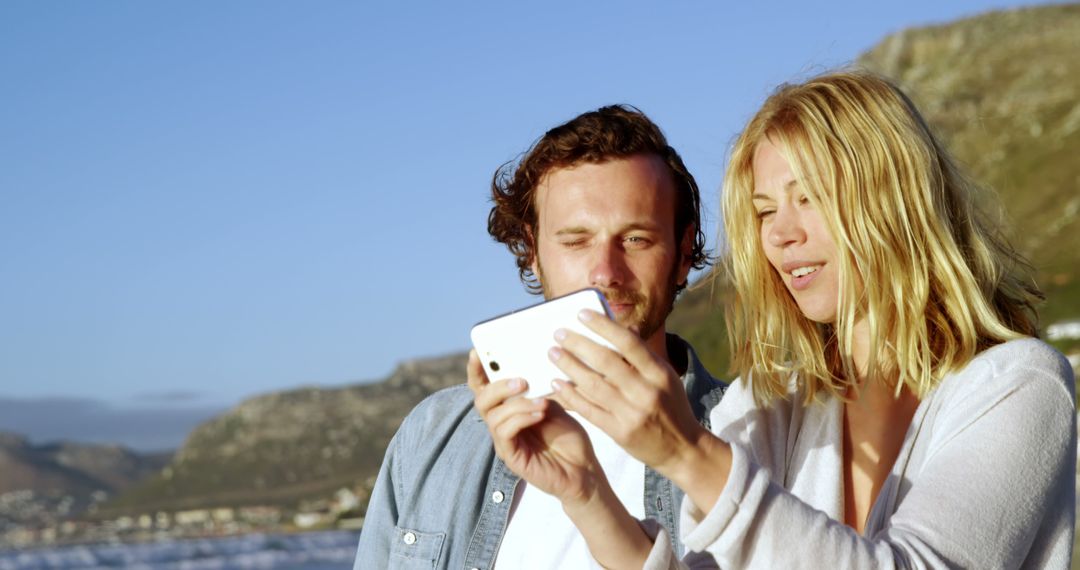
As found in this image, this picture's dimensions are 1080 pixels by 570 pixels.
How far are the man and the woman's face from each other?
5.37 feet

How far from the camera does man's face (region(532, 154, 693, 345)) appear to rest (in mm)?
5430

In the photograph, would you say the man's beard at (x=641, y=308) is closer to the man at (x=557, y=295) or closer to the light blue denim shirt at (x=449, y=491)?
the man at (x=557, y=295)

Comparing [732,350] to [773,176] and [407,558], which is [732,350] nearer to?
[773,176]

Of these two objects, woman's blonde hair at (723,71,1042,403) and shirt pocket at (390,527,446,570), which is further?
shirt pocket at (390,527,446,570)

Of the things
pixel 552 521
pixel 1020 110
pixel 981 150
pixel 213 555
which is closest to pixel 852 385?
pixel 552 521

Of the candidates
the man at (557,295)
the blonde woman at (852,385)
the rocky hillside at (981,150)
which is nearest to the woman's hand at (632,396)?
the blonde woman at (852,385)

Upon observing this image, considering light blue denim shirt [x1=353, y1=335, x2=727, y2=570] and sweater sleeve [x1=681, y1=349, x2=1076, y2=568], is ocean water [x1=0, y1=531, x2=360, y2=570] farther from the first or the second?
sweater sleeve [x1=681, y1=349, x2=1076, y2=568]

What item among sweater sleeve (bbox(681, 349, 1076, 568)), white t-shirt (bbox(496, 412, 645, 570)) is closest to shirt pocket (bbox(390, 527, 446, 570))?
white t-shirt (bbox(496, 412, 645, 570))

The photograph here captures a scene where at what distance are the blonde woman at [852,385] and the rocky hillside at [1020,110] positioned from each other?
76317mm

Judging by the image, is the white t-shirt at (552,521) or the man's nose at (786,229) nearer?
the man's nose at (786,229)

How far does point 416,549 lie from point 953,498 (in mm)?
3466

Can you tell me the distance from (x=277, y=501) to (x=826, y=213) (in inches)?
7630

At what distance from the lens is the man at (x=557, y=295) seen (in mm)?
5457

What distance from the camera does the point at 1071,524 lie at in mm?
3158
